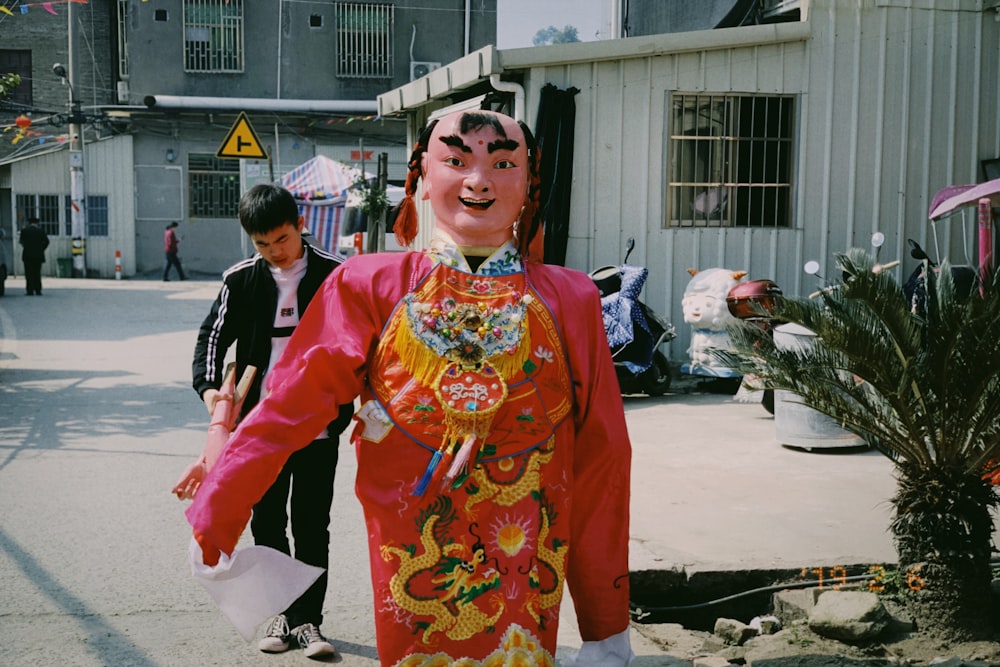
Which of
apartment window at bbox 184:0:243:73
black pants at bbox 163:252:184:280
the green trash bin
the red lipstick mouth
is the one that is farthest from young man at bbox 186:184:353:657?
apartment window at bbox 184:0:243:73

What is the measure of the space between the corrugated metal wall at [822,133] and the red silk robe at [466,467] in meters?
8.28

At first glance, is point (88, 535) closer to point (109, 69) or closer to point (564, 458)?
point (564, 458)

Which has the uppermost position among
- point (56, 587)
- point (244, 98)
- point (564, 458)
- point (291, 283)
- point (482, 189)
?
point (244, 98)

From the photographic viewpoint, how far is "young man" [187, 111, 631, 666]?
9.89ft

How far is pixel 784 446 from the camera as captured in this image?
8.30 metres

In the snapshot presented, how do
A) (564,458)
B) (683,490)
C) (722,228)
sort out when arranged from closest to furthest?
(564,458) < (683,490) < (722,228)

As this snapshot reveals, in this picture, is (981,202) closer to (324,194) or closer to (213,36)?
(324,194)

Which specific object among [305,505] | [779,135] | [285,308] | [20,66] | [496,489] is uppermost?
[20,66]

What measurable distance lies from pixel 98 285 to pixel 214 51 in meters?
7.17

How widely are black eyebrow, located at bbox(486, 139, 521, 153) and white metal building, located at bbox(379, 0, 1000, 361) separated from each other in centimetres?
793

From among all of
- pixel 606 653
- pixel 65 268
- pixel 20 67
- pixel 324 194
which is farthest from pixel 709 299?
pixel 20 67

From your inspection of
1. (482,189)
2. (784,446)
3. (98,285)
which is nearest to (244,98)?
(98,285)

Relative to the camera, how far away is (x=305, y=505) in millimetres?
4387

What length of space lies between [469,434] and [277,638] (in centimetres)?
190
